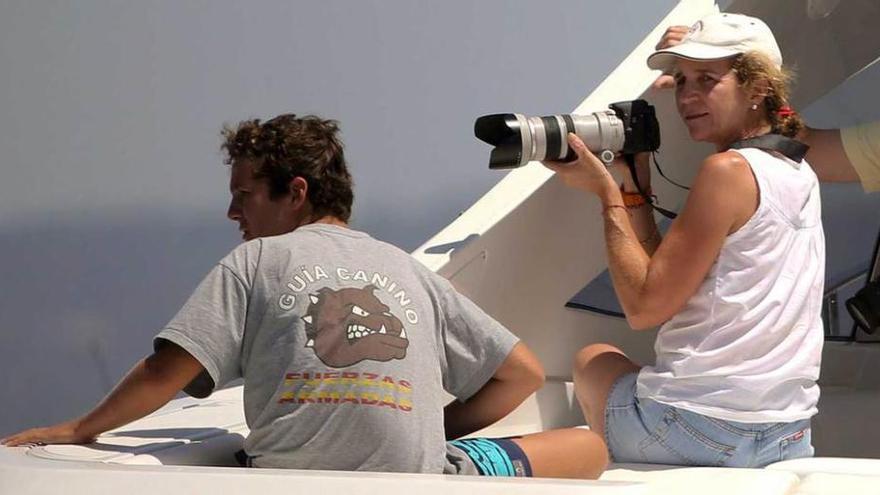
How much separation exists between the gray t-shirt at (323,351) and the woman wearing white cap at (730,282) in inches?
11.8

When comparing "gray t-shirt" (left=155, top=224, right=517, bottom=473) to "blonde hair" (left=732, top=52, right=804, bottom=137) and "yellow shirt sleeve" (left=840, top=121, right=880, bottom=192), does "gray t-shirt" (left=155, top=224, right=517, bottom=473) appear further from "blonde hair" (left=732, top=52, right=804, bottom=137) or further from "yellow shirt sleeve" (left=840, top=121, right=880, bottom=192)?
"yellow shirt sleeve" (left=840, top=121, right=880, bottom=192)

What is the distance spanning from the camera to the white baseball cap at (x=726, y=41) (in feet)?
5.57

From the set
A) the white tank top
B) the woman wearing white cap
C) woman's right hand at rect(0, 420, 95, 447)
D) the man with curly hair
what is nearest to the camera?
the woman wearing white cap

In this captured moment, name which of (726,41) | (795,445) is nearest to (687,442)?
(795,445)

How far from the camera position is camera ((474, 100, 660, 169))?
1.82m

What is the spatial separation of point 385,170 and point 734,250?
5.19m

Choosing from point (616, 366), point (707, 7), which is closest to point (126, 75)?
point (707, 7)

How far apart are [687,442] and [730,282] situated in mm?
193

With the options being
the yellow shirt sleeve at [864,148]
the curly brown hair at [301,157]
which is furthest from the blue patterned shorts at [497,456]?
the yellow shirt sleeve at [864,148]

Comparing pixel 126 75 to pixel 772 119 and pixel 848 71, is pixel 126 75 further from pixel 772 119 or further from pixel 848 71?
pixel 772 119

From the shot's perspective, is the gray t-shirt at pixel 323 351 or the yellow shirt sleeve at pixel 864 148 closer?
the gray t-shirt at pixel 323 351

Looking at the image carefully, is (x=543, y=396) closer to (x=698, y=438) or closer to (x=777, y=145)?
(x=698, y=438)

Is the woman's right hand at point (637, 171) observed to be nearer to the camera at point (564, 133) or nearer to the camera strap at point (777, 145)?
the camera at point (564, 133)

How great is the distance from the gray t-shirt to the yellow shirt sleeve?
87cm
